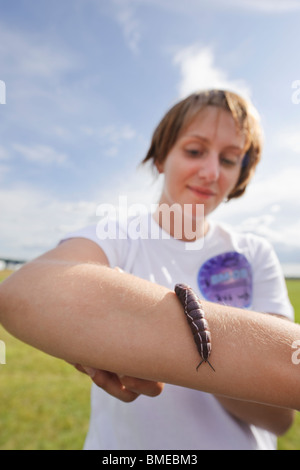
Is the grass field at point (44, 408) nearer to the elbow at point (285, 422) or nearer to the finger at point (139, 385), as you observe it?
the elbow at point (285, 422)

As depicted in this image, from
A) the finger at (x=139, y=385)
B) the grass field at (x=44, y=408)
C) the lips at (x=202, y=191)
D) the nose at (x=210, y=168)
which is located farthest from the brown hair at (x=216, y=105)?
the grass field at (x=44, y=408)

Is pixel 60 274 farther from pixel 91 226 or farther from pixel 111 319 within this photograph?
pixel 91 226

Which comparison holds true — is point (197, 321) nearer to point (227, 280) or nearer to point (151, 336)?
point (151, 336)

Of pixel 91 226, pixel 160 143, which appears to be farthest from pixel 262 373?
pixel 160 143

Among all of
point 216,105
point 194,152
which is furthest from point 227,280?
point 216,105

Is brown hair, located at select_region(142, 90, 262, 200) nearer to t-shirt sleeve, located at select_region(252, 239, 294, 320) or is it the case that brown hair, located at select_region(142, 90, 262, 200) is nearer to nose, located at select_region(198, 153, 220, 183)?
nose, located at select_region(198, 153, 220, 183)
